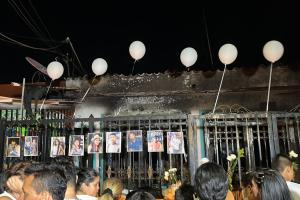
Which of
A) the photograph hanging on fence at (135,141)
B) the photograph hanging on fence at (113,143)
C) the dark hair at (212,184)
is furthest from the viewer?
the photograph hanging on fence at (113,143)

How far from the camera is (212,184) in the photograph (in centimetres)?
287

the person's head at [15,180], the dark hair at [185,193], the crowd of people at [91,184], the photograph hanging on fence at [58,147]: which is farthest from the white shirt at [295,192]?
the photograph hanging on fence at [58,147]

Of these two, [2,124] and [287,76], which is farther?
A: [287,76]

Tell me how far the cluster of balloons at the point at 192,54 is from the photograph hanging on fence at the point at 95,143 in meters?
1.91

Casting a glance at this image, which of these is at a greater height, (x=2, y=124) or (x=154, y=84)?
(x=154, y=84)

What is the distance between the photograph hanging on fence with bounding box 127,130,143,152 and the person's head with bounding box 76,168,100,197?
2282mm

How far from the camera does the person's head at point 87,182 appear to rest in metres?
4.02

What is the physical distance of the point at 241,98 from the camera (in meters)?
8.50

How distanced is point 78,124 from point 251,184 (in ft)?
21.0

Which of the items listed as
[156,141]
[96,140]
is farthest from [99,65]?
[156,141]

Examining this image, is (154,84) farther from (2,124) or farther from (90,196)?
(90,196)

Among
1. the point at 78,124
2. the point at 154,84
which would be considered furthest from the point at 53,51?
the point at 154,84

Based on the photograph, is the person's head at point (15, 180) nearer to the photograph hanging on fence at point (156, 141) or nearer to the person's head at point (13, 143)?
the photograph hanging on fence at point (156, 141)

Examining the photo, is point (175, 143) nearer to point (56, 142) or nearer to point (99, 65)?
point (56, 142)
